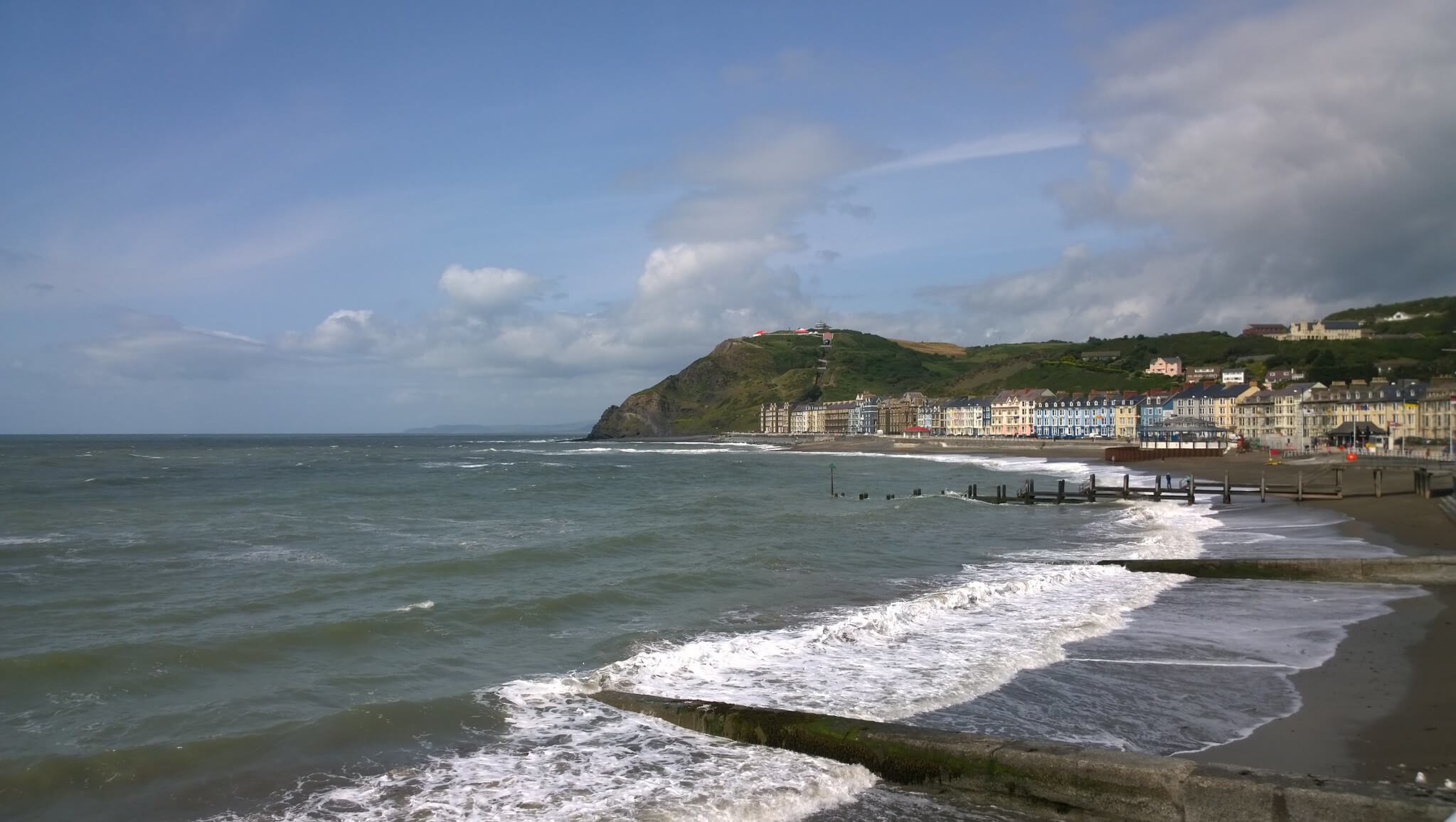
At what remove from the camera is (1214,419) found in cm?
11031

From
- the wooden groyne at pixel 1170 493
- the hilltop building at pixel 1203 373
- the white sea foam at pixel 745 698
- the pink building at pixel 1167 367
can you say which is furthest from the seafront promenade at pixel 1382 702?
the pink building at pixel 1167 367

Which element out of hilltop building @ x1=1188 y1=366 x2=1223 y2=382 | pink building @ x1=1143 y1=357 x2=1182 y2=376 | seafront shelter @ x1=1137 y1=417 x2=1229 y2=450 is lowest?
seafront shelter @ x1=1137 y1=417 x2=1229 y2=450

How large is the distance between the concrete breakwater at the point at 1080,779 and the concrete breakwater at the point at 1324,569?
1273cm

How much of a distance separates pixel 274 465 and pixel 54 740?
74.2m

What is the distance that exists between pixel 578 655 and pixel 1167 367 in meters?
172

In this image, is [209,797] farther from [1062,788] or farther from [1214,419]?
[1214,419]

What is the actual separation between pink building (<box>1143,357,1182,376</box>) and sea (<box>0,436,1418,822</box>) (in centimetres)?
14690

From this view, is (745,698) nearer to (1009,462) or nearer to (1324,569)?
(1324,569)

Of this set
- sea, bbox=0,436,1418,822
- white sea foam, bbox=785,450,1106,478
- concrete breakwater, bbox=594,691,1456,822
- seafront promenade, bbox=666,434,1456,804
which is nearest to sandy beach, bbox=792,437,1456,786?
seafront promenade, bbox=666,434,1456,804

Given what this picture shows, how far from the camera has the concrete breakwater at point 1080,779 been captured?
5988mm

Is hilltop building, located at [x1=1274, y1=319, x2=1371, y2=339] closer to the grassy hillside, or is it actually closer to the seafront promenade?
the grassy hillside

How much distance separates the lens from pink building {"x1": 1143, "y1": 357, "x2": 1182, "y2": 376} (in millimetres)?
162250

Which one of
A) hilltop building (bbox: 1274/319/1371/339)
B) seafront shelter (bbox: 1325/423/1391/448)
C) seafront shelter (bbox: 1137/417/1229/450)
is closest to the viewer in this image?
seafront shelter (bbox: 1325/423/1391/448)

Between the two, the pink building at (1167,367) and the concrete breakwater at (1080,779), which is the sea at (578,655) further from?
the pink building at (1167,367)
